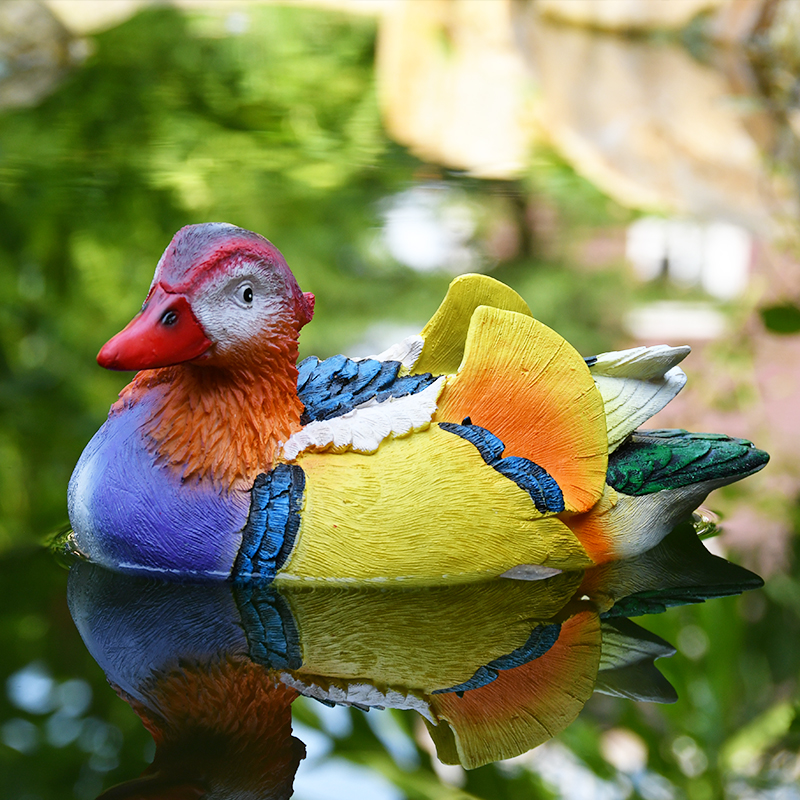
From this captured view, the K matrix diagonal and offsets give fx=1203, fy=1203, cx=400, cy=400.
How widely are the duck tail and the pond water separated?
0.26 feet

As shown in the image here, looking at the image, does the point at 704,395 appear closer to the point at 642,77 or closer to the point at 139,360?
the point at 139,360

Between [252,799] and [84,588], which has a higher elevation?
[252,799]

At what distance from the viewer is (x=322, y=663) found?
87.0 inches

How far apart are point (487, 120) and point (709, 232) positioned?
1987 millimetres

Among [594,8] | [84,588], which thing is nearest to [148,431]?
[84,588]

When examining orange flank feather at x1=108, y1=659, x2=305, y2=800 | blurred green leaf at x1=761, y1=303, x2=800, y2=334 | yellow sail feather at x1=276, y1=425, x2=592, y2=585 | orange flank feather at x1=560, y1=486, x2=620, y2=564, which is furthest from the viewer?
blurred green leaf at x1=761, y1=303, x2=800, y2=334

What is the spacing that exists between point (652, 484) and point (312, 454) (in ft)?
2.36

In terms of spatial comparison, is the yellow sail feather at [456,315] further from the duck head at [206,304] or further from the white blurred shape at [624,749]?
the white blurred shape at [624,749]

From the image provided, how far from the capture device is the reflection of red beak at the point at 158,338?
2139mm

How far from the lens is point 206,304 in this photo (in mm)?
2182

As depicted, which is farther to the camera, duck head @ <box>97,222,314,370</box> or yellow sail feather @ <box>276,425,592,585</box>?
yellow sail feather @ <box>276,425,592,585</box>

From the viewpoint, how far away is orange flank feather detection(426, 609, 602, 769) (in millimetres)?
1987

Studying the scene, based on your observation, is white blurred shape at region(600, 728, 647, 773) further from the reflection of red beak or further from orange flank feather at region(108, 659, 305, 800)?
the reflection of red beak

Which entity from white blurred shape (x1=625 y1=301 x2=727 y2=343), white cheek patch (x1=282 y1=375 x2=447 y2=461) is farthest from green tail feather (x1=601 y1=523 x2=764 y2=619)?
white blurred shape (x1=625 y1=301 x2=727 y2=343)
